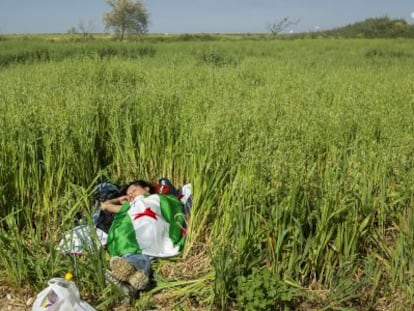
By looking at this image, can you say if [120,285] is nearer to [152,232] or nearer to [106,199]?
[152,232]

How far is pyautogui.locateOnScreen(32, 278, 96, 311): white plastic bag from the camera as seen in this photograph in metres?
1.72

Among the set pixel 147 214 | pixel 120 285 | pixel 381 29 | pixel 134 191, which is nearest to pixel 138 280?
pixel 120 285

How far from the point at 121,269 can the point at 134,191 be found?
0.80 metres

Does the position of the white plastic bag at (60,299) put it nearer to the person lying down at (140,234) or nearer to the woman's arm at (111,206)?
the person lying down at (140,234)

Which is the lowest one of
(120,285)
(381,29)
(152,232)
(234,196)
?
(120,285)

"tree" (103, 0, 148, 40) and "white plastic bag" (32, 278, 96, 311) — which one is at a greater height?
"tree" (103, 0, 148, 40)

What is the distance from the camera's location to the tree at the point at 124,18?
3600cm

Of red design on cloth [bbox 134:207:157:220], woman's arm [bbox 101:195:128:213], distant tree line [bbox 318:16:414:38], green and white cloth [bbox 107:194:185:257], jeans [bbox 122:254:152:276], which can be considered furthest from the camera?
distant tree line [bbox 318:16:414:38]

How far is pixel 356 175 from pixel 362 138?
2.55ft

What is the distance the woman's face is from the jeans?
556 millimetres

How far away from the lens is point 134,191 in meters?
2.65

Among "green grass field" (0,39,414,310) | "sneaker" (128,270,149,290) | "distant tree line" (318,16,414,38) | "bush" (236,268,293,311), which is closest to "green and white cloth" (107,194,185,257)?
→ "green grass field" (0,39,414,310)

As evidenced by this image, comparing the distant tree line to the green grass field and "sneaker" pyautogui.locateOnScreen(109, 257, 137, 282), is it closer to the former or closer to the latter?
the green grass field

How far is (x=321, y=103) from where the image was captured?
13.8 ft
